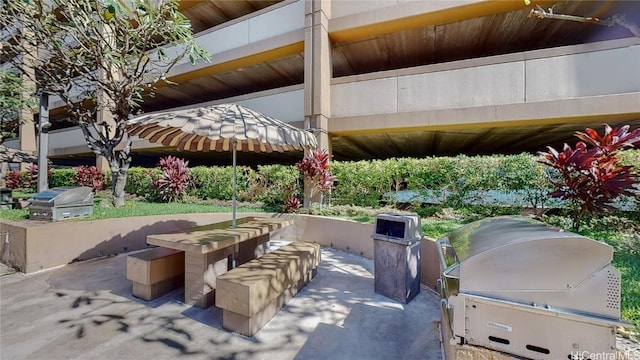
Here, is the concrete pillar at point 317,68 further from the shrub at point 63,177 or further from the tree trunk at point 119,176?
the shrub at point 63,177

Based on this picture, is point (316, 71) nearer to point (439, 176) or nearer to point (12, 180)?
point (439, 176)

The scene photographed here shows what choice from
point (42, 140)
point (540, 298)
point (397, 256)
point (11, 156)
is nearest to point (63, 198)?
point (42, 140)

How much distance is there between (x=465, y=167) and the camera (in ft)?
19.7

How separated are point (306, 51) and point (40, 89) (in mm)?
7807

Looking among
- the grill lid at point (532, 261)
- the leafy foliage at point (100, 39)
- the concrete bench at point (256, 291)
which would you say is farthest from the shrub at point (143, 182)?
the grill lid at point (532, 261)

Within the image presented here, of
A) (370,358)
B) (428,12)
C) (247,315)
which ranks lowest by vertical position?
(370,358)

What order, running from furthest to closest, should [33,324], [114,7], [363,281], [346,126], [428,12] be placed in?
[346,126] < [428,12] < [363,281] < [114,7] < [33,324]

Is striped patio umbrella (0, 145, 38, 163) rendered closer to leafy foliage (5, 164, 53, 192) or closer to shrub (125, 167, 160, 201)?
shrub (125, 167, 160, 201)

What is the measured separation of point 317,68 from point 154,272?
6.78 m

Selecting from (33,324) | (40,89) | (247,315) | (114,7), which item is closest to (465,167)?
(247,315)

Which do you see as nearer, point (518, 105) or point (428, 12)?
point (518, 105)

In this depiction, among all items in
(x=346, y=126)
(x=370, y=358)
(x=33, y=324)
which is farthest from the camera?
(x=346, y=126)

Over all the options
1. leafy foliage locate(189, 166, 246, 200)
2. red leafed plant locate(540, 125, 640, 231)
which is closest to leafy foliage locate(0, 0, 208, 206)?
leafy foliage locate(189, 166, 246, 200)

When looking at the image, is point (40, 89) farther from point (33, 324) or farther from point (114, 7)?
point (33, 324)
